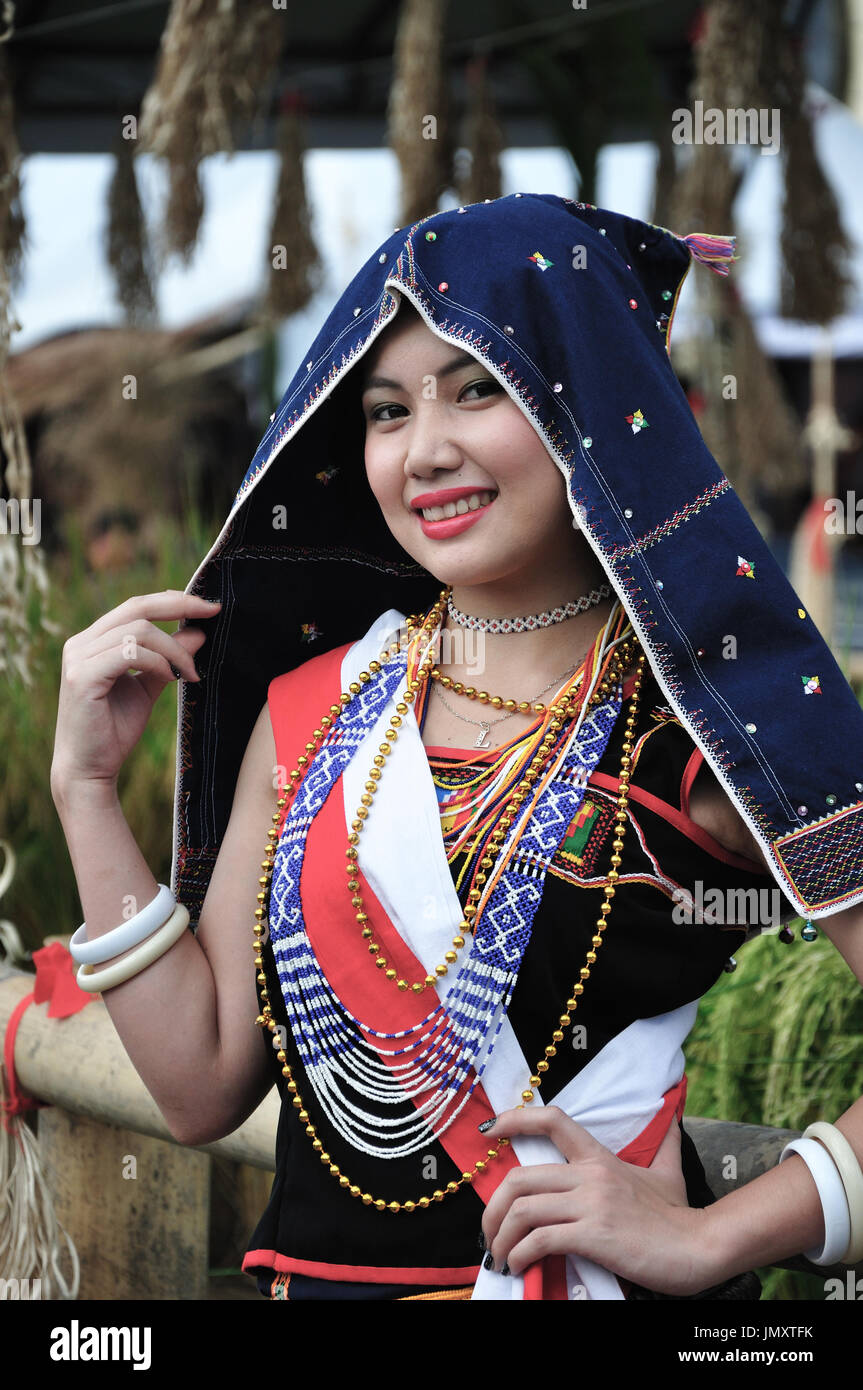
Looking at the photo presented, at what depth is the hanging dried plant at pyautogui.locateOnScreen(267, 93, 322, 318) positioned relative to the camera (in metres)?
7.17

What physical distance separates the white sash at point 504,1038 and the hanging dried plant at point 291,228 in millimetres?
6036

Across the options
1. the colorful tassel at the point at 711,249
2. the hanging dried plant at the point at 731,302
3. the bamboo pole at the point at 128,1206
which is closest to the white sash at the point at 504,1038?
the colorful tassel at the point at 711,249

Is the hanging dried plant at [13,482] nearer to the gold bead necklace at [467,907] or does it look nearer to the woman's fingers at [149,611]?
the woman's fingers at [149,611]

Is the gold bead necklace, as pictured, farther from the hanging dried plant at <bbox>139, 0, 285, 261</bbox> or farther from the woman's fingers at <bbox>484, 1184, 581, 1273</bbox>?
the hanging dried plant at <bbox>139, 0, 285, 261</bbox>

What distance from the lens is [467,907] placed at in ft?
4.84

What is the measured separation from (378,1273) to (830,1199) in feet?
1.63

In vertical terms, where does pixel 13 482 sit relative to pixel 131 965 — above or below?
above

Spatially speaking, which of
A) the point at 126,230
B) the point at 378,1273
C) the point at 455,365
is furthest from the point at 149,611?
the point at 126,230

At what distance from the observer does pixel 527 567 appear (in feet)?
5.16

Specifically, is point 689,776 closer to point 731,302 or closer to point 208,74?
point 208,74

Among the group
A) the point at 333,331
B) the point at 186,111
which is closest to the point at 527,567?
the point at 333,331

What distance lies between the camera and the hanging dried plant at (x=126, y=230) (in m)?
7.38

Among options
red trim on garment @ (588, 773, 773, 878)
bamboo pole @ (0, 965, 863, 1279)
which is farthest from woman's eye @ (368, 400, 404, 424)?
bamboo pole @ (0, 965, 863, 1279)

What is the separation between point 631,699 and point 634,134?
5753mm
